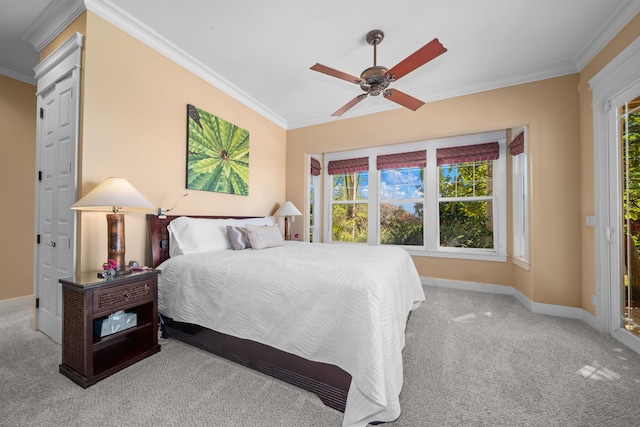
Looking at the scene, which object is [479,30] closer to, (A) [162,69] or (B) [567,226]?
(B) [567,226]

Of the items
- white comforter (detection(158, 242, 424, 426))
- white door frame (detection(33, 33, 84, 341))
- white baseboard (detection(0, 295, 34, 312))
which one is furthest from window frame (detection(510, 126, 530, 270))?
white baseboard (detection(0, 295, 34, 312))

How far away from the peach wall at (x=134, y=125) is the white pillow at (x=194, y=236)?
29 cm

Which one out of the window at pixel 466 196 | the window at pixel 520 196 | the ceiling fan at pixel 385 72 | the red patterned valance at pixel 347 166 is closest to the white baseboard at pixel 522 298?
the window at pixel 520 196

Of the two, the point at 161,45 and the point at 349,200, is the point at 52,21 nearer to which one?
the point at 161,45

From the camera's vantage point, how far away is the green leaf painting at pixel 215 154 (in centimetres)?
295

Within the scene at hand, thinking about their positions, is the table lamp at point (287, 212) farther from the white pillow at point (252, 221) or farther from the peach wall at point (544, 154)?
the peach wall at point (544, 154)

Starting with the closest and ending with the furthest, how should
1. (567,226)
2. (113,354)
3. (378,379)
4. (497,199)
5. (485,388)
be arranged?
(378,379) → (485,388) → (113,354) → (567,226) → (497,199)

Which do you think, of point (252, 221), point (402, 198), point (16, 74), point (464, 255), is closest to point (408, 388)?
point (252, 221)

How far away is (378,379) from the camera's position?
4.16 ft

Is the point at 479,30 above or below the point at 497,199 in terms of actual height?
above

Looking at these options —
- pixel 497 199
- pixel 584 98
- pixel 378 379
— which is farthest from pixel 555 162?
pixel 378 379

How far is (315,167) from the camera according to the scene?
502cm

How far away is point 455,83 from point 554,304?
9.71 ft

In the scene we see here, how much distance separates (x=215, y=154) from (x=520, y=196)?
168 inches
